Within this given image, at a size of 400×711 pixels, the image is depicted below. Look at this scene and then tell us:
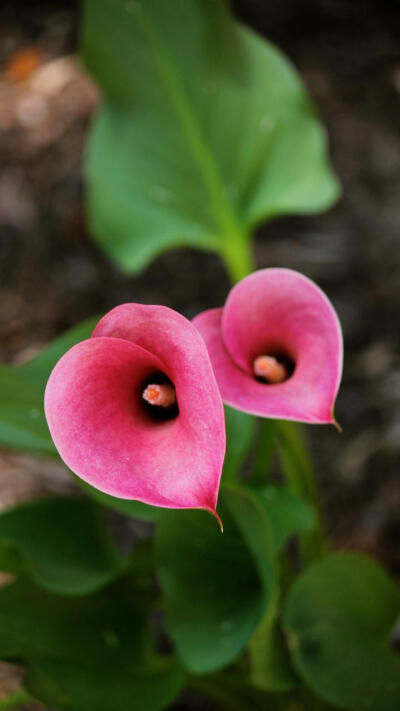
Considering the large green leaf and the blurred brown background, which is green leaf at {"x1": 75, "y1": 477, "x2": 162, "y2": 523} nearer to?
the large green leaf

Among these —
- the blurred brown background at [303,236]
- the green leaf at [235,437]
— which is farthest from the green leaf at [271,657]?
the blurred brown background at [303,236]

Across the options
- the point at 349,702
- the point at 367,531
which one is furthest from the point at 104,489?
the point at 367,531

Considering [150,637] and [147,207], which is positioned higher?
[147,207]

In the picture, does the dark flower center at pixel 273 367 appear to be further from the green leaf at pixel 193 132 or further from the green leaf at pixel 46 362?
the green leaf at pixel 193 132

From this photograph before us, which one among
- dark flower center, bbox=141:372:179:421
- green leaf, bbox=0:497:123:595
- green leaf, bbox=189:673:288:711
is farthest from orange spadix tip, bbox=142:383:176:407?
green leaf, bbox=189:673:288:711

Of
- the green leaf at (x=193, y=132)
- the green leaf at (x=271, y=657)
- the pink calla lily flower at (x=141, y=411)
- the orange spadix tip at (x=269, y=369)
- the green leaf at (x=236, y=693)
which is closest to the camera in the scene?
the pink calla lily flower at (x=141, y=411)

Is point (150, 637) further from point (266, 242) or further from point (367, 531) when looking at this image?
point (266, 242)

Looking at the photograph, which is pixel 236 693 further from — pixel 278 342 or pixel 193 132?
pixel 193 132
